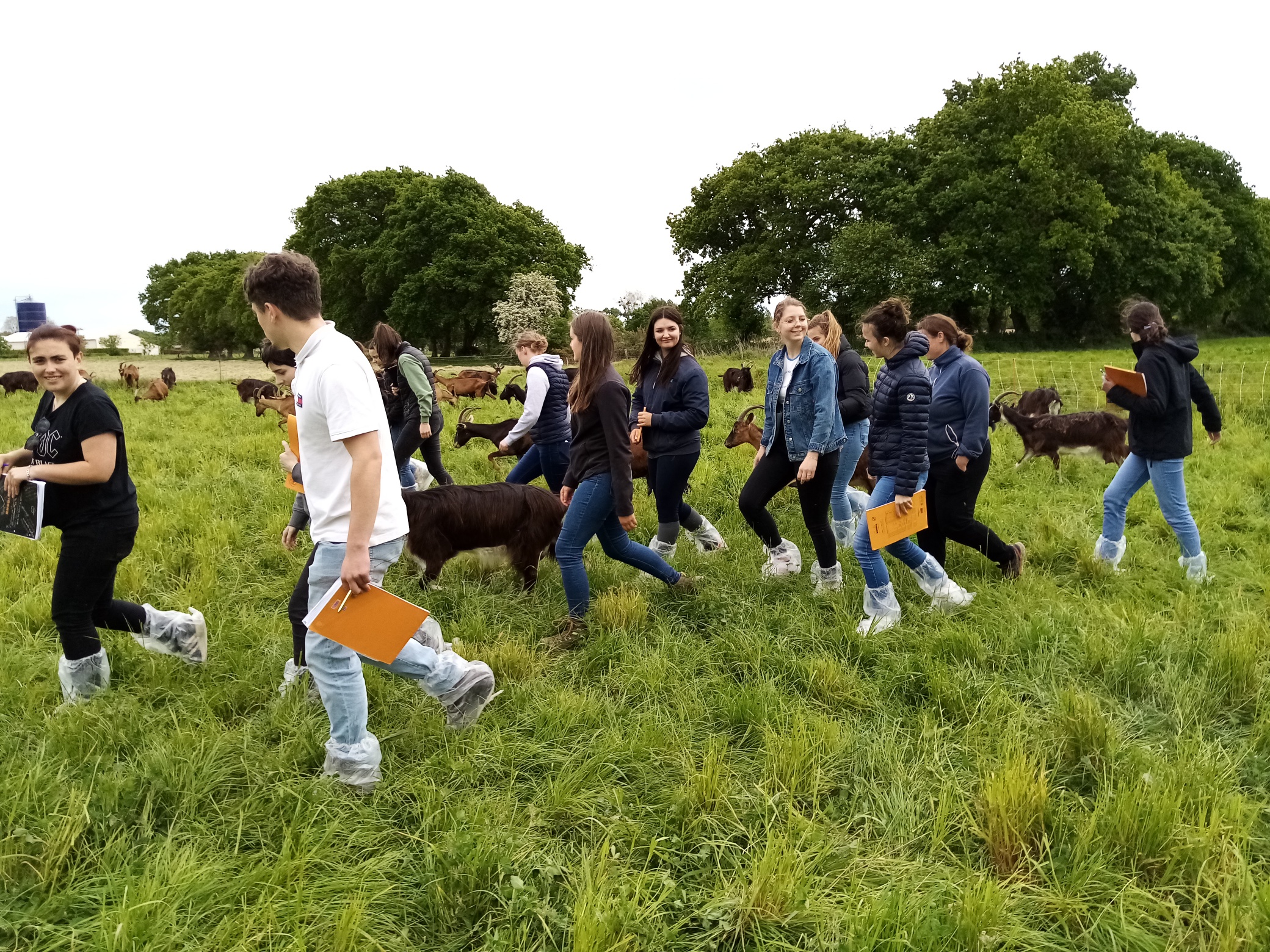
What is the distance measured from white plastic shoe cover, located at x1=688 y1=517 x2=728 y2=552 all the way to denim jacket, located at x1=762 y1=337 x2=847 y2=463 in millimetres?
1317

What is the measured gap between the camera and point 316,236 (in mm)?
39000

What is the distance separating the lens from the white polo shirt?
2.41 meters

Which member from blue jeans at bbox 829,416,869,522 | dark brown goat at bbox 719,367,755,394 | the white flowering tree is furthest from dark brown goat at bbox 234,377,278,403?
the white flowering tree

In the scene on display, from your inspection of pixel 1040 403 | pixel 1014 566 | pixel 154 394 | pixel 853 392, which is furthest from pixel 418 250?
pixel 1014 566

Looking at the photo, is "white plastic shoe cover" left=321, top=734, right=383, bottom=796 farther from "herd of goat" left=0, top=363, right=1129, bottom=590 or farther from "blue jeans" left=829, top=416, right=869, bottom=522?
"blue jeans" left=829, top=416, right=869, bottom=522

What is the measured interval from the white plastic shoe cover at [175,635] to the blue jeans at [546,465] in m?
2.34

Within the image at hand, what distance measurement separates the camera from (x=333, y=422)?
2412 mm

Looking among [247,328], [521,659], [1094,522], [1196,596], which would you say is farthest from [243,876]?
[247,328]

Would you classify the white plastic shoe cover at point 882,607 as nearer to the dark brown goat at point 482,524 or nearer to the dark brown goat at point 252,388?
the dark brown goat at point 482,524

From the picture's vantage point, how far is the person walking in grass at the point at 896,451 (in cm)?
395

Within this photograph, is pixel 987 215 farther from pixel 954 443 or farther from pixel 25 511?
pixel 25 511

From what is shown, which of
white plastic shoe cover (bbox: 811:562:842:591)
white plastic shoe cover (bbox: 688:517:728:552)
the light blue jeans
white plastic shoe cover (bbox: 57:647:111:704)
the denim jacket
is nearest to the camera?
the light blue jeans

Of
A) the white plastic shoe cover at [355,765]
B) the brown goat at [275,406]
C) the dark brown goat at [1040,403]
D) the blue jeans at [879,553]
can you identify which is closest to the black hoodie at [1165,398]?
the blue jeans at [879,553]

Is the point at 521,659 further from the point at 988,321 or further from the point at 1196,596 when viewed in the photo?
the point at 988,321
